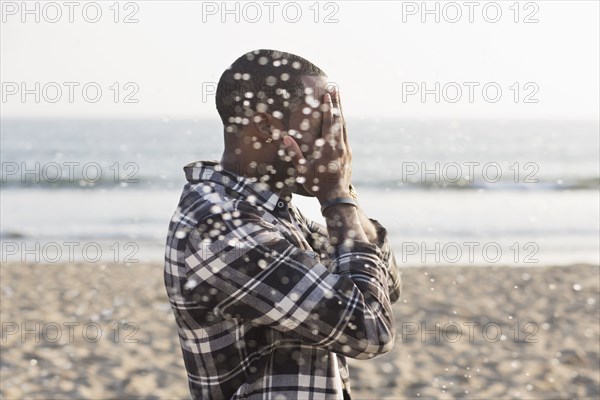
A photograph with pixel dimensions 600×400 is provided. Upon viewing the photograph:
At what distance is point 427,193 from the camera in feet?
65.0

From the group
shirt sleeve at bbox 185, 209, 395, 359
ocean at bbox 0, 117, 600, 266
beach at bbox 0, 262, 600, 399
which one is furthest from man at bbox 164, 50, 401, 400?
beach at bbox 0, 262, 600, 399

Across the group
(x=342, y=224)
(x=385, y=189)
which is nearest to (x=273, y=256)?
(x=342, y=224)

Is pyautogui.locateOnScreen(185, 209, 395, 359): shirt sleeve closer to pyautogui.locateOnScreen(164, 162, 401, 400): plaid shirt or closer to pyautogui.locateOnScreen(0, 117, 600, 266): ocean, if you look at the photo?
pyautogui.locateOnScreen(164, 162, 401, 400): plaid shirt

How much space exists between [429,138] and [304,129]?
114ft

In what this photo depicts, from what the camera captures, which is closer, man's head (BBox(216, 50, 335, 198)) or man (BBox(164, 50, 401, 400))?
man (BBox(164, 50, 401, 400))

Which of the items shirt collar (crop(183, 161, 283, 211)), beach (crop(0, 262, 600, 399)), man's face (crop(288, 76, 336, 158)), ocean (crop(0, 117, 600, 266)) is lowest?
ocean (crop(0, 117, 600, 266))

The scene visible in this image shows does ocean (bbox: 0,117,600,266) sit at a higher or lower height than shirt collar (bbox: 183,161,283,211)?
lower

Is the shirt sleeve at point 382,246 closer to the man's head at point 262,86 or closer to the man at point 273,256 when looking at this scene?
the man at point 273,256

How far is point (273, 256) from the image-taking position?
5.09ft

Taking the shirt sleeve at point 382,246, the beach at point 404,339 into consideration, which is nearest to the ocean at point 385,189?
the shirt sleeve at point 382,246

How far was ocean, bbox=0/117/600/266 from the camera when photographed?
A: 13.0 meters

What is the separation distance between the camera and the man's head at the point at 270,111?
1664 mm

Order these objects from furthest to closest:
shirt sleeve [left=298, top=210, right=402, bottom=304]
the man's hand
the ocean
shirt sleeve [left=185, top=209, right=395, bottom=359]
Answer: the ocean
shirt sleeve [left=298, top=210, right=402, bottom=304]
the man's hand
shirt sleeve [left=185, top=209, right=395, bottom=359]

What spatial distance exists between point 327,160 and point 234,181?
21 cm
